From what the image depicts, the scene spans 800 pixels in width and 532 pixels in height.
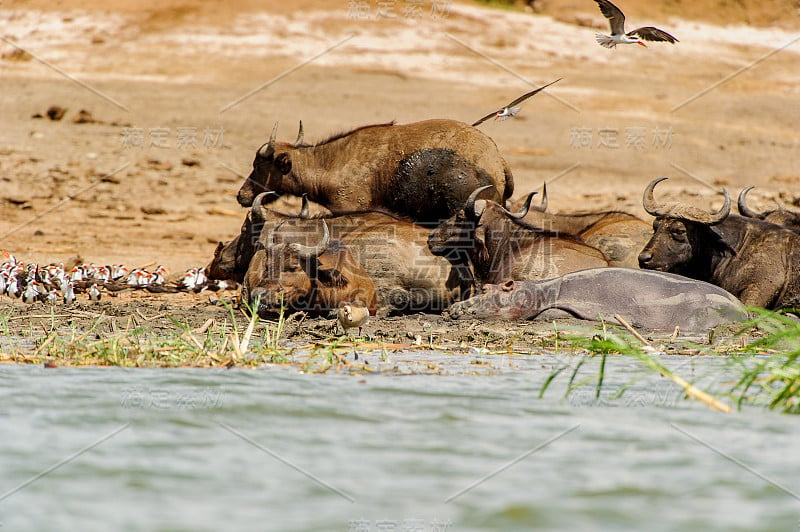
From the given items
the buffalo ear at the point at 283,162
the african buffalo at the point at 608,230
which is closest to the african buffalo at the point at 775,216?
the african buffalo at the point at 608,230

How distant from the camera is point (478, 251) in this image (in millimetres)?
10141

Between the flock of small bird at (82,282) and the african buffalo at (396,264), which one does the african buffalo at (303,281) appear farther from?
the flock of small bird at (82,282)

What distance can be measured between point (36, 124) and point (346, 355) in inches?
559

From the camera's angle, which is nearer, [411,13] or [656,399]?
[656,399]

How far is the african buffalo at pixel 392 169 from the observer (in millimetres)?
11219

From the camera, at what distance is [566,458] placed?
13.8 ft

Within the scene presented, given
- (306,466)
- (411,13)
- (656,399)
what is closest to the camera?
(306,466)

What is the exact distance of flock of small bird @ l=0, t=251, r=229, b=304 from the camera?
33.3ft

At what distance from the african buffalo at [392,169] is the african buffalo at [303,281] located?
1.90m

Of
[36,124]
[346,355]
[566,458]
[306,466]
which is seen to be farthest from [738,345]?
[36,124]

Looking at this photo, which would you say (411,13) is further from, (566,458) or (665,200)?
(566,458)

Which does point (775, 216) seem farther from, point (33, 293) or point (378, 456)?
point (378, 456)

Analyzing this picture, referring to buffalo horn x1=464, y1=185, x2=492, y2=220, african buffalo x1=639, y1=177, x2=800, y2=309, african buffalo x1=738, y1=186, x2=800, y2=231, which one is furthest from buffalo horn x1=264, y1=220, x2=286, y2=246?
african buffalo x1=738, y1=186, x2=800, y2=231

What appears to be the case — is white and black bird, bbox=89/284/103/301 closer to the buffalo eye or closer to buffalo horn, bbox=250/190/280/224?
buffalo horn, bbox=250/190/280/224
